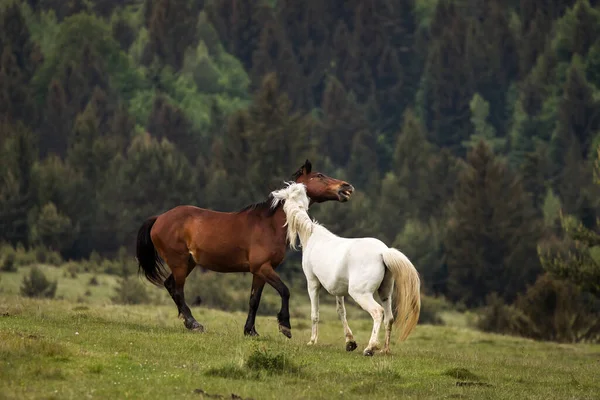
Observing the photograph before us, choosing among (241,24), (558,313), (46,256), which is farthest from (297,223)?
(241,24)

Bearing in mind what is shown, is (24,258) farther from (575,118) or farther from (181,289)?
(575,118)

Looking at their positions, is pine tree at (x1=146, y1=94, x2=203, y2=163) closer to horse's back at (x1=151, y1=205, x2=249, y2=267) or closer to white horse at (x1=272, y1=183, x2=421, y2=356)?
horse's back at (x1=151, y1=205, x2=249, y2=267)

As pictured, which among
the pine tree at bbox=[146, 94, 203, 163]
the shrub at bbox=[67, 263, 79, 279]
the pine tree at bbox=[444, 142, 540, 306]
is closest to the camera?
the shrub at bbox=[67, 263, 79, 279]

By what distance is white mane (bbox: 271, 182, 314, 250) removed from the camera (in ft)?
52.7

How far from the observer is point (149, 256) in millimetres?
18000

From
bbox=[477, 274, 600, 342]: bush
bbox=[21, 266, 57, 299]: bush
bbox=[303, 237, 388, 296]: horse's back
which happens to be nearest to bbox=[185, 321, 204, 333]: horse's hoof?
bbox=[303, 237, 388, 296]: horse's back

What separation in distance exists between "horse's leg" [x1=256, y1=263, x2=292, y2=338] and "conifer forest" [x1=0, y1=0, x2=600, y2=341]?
591 inches

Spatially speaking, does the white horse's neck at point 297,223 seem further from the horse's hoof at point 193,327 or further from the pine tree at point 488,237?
the pine tree at point 488,237

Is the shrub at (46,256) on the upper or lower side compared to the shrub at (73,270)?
lower

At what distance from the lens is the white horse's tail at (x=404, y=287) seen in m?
14.6

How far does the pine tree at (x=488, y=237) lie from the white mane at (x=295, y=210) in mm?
44338

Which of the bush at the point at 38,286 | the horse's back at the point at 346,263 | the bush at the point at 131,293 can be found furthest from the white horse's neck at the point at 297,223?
the bush at the point at 38,286

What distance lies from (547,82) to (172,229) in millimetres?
126470

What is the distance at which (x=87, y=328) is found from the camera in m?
16.0
